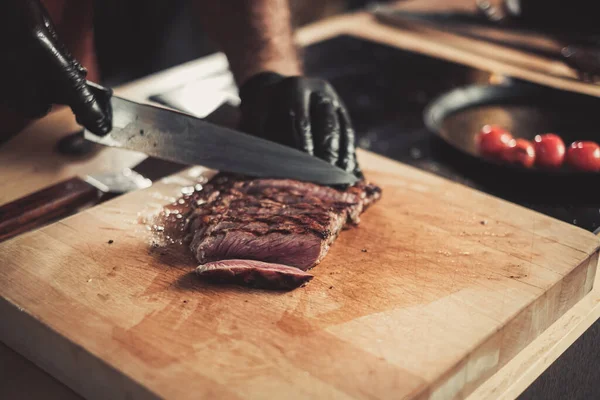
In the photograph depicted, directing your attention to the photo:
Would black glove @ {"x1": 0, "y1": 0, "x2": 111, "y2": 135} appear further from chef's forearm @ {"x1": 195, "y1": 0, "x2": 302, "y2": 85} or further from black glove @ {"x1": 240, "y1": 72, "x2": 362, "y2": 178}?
chef's forearm @ {"x1": 195, "y1": 0, "x2": 302, "y2": 85}

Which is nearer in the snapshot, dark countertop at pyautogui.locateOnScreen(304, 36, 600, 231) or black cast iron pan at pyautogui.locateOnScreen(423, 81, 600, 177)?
dark countertop at pyautogui.locateOnScreen(304, 36, 600, 231)

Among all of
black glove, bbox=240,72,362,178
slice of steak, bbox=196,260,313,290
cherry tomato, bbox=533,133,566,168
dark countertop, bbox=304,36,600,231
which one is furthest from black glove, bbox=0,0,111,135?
cherry tomato, bbox=533,133,566,168

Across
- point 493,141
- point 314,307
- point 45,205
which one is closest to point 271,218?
point 314,307

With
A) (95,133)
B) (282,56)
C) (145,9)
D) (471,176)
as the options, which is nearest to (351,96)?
(282,56)

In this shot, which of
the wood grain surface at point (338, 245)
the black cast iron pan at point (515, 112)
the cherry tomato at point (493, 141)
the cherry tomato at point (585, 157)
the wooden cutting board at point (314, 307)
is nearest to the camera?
the wooden cutting board at point (314, 307)

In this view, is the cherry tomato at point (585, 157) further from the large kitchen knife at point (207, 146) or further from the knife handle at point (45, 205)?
the knife handle at point (45, 205)

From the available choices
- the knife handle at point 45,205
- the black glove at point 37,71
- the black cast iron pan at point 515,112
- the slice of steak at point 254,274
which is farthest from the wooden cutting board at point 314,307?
the black cast iron pan at point 515,112
